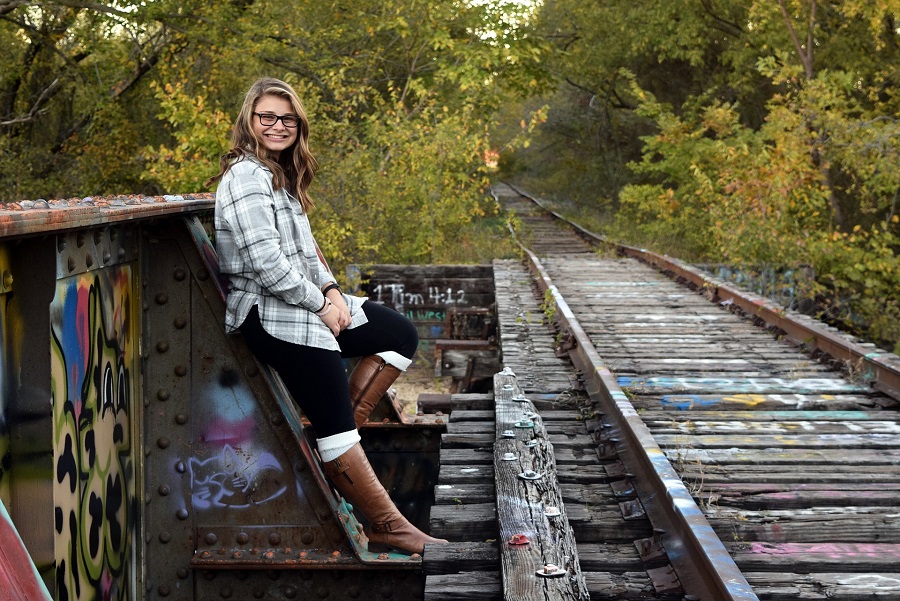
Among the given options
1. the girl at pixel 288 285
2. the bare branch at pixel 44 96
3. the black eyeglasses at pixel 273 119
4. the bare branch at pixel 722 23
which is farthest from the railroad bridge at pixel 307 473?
the bare branch at pixel 722 23

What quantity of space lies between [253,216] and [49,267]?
2.72 feet

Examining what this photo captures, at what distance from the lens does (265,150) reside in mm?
3215

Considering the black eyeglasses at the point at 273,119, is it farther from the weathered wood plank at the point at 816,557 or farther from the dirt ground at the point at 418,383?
the dirt ground at the point at 418,383

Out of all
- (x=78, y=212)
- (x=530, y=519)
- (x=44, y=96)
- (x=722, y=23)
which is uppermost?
(x=722, y=23)

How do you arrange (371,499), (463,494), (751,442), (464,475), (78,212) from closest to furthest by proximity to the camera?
(78,212), (371,499), (463,494), (464,475), (751,442)

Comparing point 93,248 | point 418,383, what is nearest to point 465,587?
point 93,248

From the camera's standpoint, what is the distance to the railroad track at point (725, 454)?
2.80m

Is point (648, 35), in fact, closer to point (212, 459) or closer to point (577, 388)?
point (577, 388)

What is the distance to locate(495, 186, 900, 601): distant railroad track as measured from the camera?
2820mm

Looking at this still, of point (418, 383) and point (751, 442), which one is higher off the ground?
point (751, 442)

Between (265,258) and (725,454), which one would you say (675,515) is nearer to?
(725,454)

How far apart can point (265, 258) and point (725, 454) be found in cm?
224

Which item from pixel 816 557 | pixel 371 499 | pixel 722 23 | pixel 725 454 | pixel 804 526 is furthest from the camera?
pixel 722 23

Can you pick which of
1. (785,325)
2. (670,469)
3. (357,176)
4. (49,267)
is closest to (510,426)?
(670,469)
